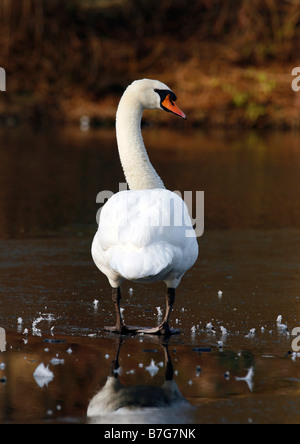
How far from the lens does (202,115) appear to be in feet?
77.9

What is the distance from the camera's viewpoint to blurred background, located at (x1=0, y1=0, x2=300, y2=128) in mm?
23625

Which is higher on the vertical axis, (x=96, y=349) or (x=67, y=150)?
(x=67, y=150)

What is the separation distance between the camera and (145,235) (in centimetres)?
486

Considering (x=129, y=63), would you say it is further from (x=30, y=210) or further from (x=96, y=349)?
(x=96, y=349)

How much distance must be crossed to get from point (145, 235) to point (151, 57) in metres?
22.3

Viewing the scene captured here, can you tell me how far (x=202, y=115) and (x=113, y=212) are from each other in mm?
18878

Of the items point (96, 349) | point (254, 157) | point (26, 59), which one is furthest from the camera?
point (26, 59)

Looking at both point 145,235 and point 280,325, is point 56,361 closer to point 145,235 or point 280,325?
point 145,235

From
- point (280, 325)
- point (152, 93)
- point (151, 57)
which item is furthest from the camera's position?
point (151, 57)

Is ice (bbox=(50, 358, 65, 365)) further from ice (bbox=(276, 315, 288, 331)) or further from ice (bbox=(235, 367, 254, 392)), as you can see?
ice (bbox=(276, 315, 288, 331))

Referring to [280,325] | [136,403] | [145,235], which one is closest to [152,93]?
[145,235]

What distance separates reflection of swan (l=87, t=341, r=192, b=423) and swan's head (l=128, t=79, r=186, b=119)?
2746mm

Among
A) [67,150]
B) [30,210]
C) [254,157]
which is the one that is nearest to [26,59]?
[67,150]
